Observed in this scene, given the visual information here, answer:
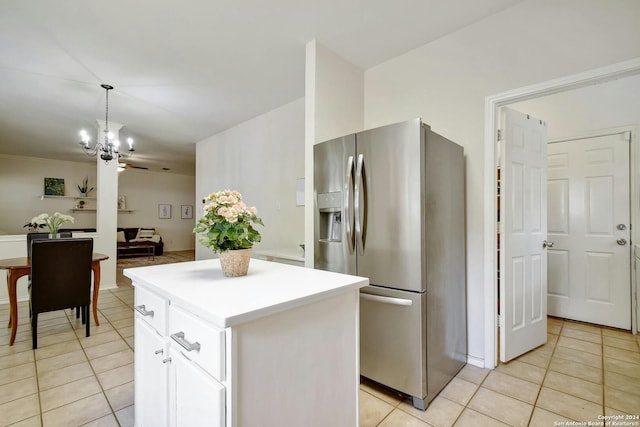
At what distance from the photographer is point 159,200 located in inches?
364

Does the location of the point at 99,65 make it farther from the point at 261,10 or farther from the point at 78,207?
the point at 78,207

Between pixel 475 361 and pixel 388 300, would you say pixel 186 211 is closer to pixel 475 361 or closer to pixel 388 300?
pixel 388 300

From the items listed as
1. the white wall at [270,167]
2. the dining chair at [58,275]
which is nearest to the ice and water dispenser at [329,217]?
the white wall at [270,167]

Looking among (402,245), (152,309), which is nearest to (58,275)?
(152,309)

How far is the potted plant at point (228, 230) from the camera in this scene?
4.14 ft

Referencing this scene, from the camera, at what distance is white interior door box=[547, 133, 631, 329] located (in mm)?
2824

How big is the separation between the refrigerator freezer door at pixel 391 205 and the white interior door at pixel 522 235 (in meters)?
0.98

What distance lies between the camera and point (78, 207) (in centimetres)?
784

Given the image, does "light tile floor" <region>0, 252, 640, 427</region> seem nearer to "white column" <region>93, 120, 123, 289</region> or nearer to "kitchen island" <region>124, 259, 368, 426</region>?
"kitchen island" <region>124, 259, 368, 426</region>

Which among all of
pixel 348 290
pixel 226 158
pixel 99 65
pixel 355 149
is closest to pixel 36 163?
pixel 226 158

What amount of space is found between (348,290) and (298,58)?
2.44 meters

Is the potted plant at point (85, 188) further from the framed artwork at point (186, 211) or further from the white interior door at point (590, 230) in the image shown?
the white interior door at point (590, 230)

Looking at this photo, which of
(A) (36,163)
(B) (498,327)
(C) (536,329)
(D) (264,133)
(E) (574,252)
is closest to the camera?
(B) (498,327)

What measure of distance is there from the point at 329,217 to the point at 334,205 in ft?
0.53
